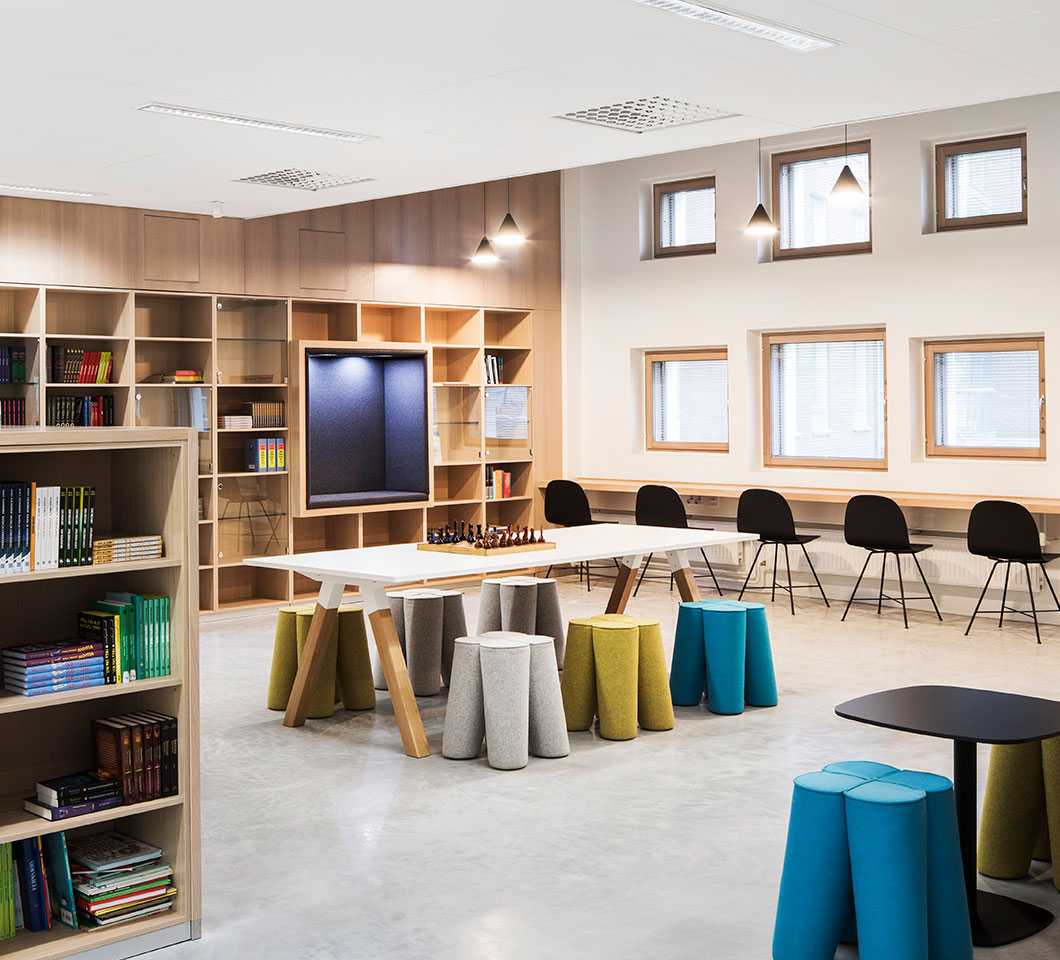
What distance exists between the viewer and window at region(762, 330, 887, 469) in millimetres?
10070

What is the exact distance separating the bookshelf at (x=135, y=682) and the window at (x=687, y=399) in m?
7.60

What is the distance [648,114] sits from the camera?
6.14 m

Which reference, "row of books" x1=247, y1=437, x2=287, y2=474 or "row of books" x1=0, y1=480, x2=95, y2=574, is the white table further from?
"row of books" x1=247, y1=437, x2=287, y2=474

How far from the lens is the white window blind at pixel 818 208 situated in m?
10.0

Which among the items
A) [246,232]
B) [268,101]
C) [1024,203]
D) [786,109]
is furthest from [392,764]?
[1024,203]

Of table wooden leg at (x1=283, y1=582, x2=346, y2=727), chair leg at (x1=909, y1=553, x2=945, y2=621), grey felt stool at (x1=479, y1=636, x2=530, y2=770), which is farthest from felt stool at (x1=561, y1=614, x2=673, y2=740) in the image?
chair leg at (x1=909, y1=553, x2=945, y2=621)

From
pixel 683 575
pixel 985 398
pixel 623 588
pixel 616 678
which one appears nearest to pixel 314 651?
pixel 616 678

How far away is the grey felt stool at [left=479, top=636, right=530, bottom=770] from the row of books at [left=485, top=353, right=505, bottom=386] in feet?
19.0

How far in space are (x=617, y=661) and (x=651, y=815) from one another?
3.84 ft

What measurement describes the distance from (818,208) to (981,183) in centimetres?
134

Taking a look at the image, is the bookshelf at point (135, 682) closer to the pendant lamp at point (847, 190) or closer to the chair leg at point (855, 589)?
the pendant lamp at point (847, 190)

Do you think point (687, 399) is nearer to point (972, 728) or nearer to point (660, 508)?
point (660, 508)

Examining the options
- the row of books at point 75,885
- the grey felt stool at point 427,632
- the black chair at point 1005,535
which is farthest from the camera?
the black chair at point 1005,535

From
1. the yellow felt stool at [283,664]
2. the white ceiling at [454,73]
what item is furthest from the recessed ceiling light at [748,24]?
the yellow felt stool at [283,664]
